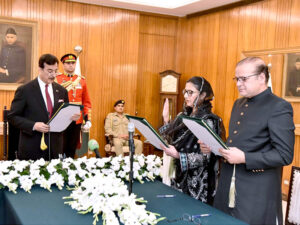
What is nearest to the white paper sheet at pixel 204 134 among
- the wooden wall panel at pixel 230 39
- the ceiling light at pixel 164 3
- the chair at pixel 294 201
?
the chair at pixel 294 201

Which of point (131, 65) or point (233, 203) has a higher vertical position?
point (131, 65)

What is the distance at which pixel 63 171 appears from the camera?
2299 millimetres

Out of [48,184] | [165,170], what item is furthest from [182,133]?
[48,184]

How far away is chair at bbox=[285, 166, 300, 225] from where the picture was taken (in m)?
2.52

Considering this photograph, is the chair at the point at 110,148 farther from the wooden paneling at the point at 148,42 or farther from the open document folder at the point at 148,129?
the open document folder at the point at 148,129

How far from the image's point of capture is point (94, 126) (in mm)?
6809

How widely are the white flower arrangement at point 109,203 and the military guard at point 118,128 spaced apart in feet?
14.4

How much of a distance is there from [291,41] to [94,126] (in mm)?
3803

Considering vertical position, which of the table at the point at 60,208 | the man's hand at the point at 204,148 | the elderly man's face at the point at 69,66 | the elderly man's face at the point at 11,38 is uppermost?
the elderly man's face at the point at 11,38

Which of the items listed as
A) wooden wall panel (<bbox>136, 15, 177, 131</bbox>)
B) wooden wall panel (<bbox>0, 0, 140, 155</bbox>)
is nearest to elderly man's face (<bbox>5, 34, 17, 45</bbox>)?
wooden wall panel (<bbox>0, 0, 140, 155</bbox>)

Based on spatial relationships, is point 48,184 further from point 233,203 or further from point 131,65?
point 131,65

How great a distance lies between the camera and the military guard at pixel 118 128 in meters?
6.32

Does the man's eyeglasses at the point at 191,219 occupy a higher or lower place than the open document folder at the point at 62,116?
lower

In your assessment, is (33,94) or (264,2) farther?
(264,2)
